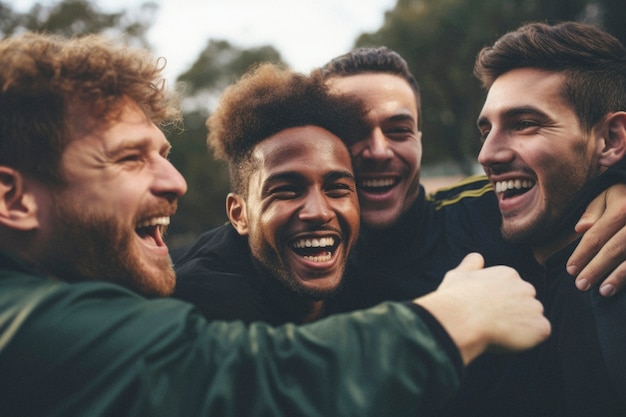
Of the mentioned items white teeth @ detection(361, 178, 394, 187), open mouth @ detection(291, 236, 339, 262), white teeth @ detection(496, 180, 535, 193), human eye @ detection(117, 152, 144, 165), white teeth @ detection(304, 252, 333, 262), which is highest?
human eye @ detection(117, 152, 144, 165)

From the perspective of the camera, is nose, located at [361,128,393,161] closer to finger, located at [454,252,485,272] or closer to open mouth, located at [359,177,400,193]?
open mouth, located at [359,177,400,193]

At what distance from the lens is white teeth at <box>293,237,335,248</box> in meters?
3.36

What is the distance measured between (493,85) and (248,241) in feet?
6.05

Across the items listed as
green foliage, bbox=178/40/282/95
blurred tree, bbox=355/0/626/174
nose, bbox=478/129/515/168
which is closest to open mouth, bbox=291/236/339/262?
nose, bbox=478/129/515/168

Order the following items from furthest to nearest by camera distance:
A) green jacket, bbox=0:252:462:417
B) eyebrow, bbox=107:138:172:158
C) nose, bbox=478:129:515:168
Answer: nose, bbox=478:129:515:168
eyebrow, bbox=107:138:172:158
green jacket, bbox=0:252:462:417

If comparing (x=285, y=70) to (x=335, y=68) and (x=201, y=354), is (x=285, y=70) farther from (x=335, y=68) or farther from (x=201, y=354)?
(x=201, y=354)

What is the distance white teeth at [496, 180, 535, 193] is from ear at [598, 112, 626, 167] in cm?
41

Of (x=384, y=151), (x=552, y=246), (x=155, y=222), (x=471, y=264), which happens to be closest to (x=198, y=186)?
(x=384, y=151)

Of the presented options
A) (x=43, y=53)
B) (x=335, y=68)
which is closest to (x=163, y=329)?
(x=43, y=53)

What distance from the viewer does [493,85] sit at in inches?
150

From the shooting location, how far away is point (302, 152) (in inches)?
133

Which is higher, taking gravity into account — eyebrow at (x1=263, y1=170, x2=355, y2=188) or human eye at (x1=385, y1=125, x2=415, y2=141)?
human eye at (x1=385, y1=125, x2=415, y2=141)

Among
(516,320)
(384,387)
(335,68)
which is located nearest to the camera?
(384,387)

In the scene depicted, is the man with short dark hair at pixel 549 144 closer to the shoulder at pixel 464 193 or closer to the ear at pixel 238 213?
the shoulder at pixel 464 193
